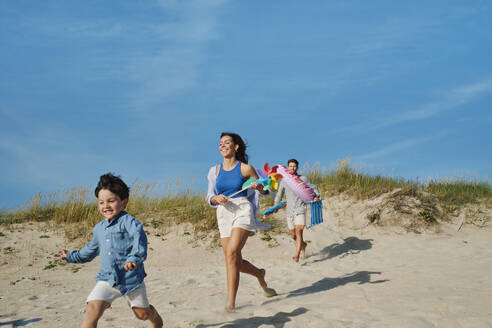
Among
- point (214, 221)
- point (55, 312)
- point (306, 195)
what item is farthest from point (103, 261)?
point (214, 221)

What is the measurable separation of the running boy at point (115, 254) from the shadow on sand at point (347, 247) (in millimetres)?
7261

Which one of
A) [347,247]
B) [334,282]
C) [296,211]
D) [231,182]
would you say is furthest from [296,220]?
[231,182]

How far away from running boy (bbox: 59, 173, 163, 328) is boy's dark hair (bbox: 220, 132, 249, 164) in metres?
1.93

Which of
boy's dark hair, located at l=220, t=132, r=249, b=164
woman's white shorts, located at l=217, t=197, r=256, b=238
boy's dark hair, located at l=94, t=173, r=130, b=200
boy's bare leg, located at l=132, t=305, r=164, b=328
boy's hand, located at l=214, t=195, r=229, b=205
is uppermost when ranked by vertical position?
boy's dark hair, located at l=220, t=132, r=249, b=164

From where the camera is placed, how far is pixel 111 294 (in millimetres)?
4105

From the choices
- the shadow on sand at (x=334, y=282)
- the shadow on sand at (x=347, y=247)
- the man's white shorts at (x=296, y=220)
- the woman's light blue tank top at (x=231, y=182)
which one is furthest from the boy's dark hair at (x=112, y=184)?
the shadow on sand at (x=347, y=247)

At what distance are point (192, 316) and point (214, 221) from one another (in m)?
6.80

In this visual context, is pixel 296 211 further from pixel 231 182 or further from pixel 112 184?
pixel 112 184

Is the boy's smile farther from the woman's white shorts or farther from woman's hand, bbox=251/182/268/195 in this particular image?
woman's hand, bbox=251/182/268/195

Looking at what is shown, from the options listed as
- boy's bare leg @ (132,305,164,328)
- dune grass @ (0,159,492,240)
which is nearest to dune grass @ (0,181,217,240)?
dune grass @ (0,159,492,240)

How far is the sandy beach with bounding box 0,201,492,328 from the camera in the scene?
17.9ft

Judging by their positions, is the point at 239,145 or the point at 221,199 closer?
the point at 221,199

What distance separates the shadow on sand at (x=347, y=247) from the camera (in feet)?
36.3

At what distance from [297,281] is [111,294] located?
481 cm
